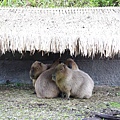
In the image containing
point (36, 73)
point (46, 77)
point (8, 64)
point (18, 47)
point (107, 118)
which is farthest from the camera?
point (8, 64)

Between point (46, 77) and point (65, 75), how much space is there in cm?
35

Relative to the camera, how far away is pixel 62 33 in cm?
579

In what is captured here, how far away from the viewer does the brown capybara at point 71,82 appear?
602cm

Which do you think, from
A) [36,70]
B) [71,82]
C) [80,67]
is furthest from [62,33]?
[80,67]

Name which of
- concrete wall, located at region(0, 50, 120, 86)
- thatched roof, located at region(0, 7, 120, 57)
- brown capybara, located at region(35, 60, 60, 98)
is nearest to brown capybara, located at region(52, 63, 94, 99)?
brown capybara, located at region(35, 60, 60, 98)

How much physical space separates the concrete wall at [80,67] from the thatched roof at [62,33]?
1159mm

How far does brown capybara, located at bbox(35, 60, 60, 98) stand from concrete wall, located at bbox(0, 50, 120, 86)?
1.42 metres

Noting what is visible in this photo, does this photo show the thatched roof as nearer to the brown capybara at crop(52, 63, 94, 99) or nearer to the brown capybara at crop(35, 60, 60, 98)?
the brown capybara at crop(52, 63, 94, 99)

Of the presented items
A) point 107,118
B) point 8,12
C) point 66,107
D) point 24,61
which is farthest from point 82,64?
point 107,118

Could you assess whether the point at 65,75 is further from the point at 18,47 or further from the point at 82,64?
the point at 82,64

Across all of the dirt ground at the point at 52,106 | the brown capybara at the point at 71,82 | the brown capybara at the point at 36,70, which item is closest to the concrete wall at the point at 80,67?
the dirt ground at the point at 52,106

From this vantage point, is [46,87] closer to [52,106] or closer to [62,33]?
[52,106]

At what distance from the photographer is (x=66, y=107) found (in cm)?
539

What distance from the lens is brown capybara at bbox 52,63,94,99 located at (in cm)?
602
